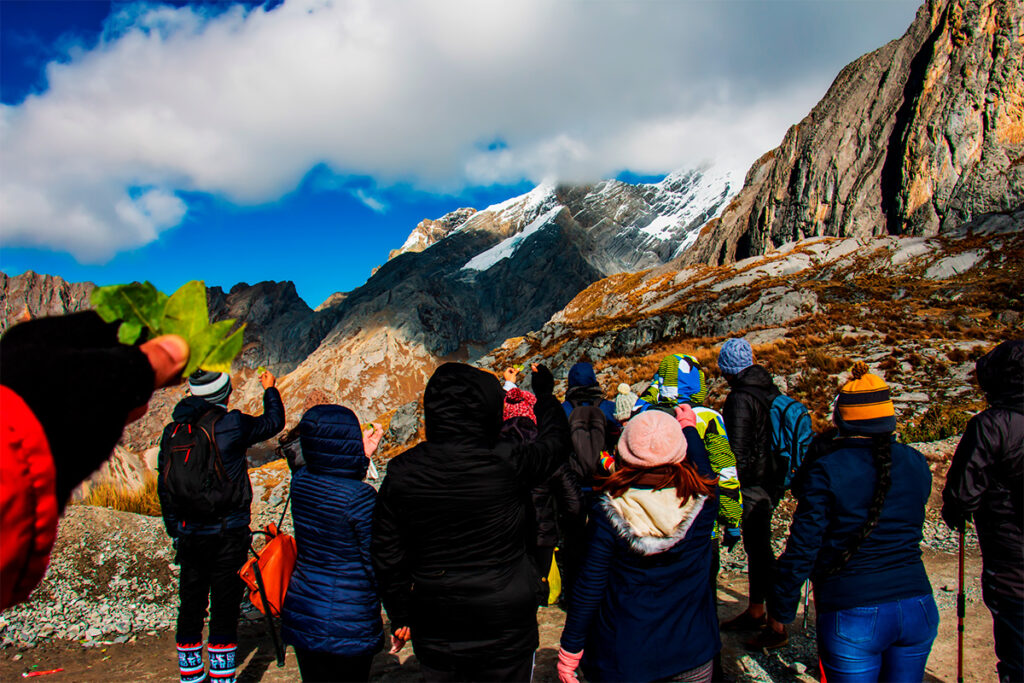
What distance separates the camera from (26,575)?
1239 millimetres

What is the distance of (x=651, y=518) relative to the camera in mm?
2670

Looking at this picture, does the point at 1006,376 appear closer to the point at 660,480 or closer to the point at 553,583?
the point at 660,480

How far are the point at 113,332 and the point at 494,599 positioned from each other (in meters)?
2.16

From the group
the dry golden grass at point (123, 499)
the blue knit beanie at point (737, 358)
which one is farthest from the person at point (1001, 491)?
the dry golden grass at point (123, 499)

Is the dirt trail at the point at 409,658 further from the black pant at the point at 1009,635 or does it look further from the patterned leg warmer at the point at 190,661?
the black pant at the point at 1009,635

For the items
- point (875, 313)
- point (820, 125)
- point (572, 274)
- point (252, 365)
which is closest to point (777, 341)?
point (875, 313)

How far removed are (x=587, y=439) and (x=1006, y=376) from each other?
3.05 m

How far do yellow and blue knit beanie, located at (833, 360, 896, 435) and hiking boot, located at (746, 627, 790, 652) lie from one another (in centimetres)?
259

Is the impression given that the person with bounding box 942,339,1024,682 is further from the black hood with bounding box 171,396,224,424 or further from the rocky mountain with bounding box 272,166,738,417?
the rocky mountain with bounding box 272,166,738,417

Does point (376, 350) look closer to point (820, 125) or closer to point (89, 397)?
point (820, 125)

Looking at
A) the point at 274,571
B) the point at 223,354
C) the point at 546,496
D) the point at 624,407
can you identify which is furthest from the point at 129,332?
the point at 624,407

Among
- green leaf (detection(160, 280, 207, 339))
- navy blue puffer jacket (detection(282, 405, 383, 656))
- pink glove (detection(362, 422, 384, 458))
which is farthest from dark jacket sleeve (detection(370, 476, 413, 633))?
green leaf (detection(160, 280, 207, 339))

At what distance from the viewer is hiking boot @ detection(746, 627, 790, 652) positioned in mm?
4516

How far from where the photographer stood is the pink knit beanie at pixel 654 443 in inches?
106
